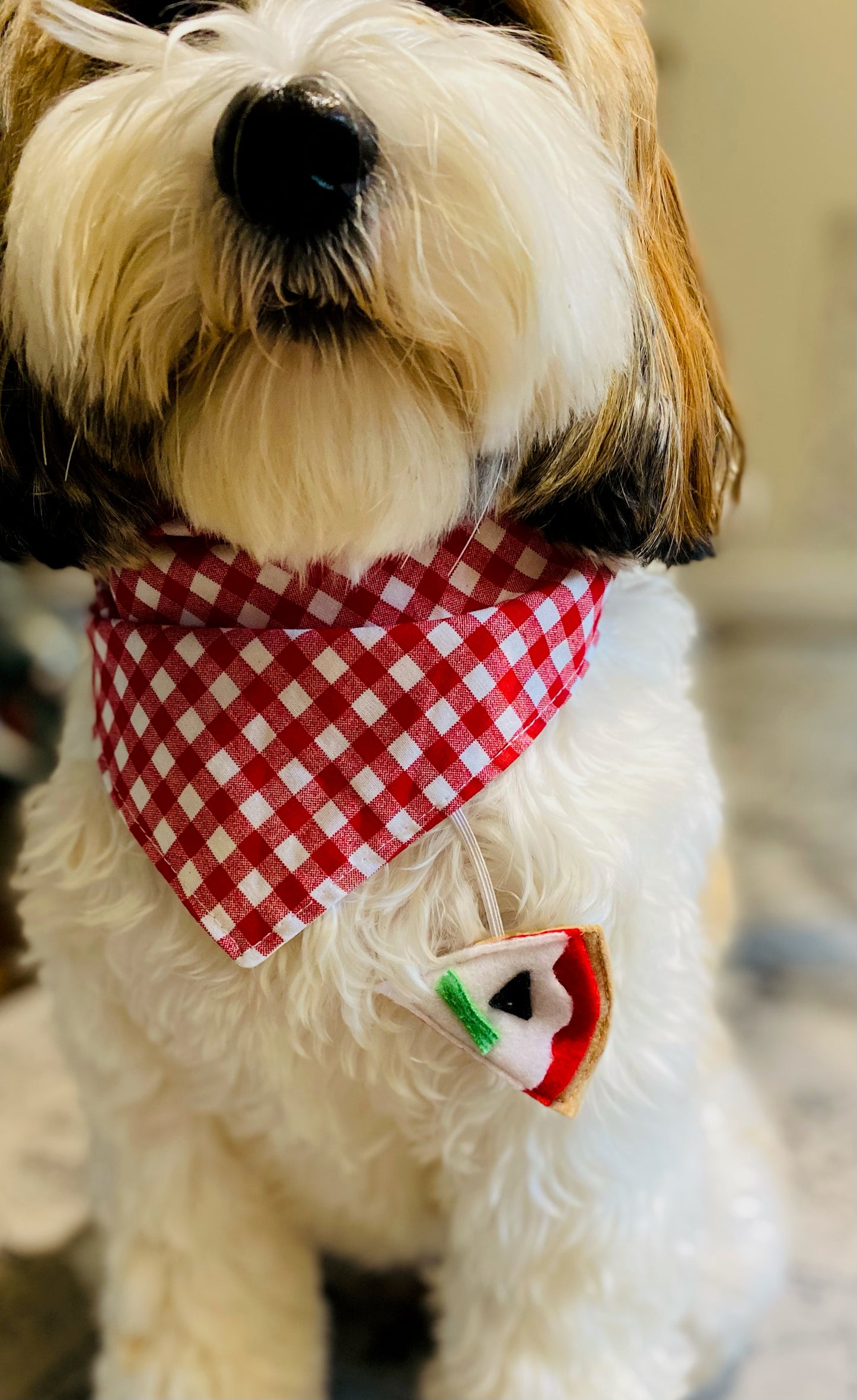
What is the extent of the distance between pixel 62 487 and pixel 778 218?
1603 millimetres

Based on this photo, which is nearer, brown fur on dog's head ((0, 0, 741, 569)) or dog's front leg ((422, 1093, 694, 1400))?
brown fur on dog's head ((0, 0, 741, 569))

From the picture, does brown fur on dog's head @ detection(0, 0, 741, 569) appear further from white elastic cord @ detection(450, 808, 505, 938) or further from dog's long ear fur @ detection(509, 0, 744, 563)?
white elastic cord @ detection(450, 808, 505, 938)

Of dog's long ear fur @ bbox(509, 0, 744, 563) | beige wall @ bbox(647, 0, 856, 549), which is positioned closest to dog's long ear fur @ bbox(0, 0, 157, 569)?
dog's long ear fur @ bbox(509, 0, 744, 563)

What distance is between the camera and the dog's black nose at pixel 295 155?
1.71ft

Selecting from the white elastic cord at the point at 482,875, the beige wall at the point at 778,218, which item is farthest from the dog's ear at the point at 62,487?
the beige wall at the point at 778,218

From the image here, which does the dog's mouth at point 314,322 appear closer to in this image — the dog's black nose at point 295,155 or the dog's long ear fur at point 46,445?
the dog's black nose at point 295,155

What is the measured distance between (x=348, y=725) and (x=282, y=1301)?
0.55 metres

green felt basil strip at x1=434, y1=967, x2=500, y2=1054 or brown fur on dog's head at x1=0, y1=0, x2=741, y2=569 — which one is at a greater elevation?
brown fur on dog's head at x1=0, y1=0, x2=741, y2=569

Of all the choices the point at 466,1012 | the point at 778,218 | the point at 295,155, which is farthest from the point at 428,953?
the point at 778,218

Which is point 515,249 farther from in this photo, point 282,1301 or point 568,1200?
point 282,1301

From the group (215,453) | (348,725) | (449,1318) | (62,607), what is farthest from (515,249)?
(62,607)

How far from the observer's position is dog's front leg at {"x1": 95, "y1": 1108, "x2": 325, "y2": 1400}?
2.93ft

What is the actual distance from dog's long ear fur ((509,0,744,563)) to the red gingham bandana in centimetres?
4

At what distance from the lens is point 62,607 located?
5.84 feet
